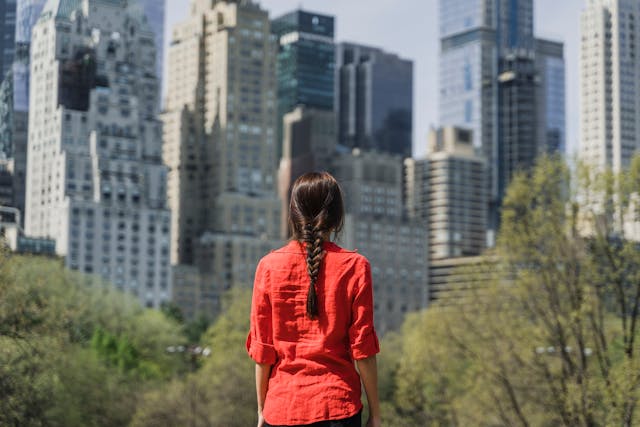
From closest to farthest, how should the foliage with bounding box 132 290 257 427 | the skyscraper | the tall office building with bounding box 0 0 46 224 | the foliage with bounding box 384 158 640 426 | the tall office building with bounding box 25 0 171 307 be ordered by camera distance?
the foliage with bounding box 384 158 640 426 < the foliage with bounding box 132 290 257 427 < the skyscraper < the tall office building with bounding box 0 0 46 224 < the tall office building with bounding box 25 0 171 307

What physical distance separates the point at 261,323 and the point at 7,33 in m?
124

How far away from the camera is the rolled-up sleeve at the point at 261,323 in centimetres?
802

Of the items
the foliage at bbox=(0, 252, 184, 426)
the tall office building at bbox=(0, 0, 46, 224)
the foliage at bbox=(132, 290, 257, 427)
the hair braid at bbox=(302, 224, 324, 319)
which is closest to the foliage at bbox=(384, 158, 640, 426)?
the foliage at bbox=(0, 252, 184, 426)

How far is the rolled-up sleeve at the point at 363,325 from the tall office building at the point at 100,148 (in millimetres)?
143128

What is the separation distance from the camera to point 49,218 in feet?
518

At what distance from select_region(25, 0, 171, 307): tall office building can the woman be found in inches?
5623

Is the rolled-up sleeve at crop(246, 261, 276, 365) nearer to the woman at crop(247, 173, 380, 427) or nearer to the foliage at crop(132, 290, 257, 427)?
the woman at crop(247, 173, 380, 427)

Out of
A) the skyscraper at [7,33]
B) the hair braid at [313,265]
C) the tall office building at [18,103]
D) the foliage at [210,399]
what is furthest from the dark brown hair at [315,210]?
the tall office building at [18,103]

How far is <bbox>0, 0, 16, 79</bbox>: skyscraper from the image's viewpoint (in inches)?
4902

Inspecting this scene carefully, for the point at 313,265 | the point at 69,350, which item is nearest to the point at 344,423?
the point at 313,265

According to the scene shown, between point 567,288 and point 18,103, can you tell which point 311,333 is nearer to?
point 567,288

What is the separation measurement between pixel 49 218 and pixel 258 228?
46.6 m

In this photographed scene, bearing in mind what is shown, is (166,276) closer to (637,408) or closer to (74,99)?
(74,99)

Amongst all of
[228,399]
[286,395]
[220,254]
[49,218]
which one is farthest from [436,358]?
[220,254]
